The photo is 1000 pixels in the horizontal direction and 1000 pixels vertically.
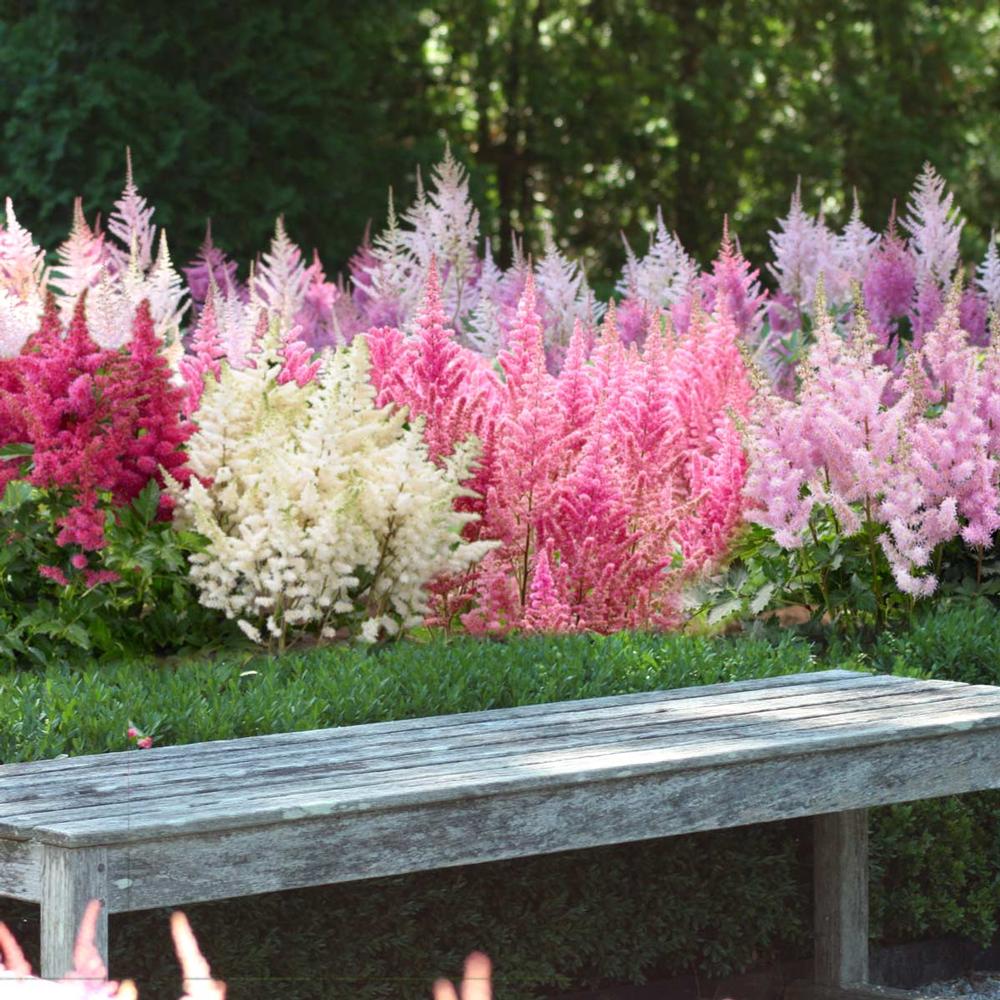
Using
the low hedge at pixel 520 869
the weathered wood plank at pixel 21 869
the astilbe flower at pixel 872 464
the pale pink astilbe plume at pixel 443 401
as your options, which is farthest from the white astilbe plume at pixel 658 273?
the weathered wood plank at pixel 21 869

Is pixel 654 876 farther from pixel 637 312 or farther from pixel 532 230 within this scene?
pixel 532 230

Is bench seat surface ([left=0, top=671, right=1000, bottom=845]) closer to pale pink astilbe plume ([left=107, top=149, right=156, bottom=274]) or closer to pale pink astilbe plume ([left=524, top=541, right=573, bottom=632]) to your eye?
pale pink astilbe plume ([left=524, top=541, right=573, bottom=632])

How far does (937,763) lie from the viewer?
13.5 feet

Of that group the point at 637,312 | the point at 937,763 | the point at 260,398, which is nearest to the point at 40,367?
the point at 260,398

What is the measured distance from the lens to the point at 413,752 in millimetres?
3740

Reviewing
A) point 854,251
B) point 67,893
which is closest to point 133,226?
point 854,251

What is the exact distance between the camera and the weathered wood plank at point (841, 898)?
465 cm

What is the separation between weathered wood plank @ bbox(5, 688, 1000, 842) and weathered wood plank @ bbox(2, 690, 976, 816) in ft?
0.15

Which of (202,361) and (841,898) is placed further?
(202,361)

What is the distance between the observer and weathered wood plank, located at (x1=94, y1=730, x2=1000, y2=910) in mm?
3105

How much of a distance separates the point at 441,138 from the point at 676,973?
14811mm

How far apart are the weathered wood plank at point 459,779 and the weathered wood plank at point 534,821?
1.4 inches

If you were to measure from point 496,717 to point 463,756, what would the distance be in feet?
1.70

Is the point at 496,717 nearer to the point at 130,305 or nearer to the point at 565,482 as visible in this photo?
the point at 565,482
